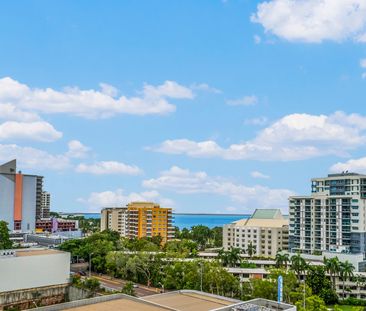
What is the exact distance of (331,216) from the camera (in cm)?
7919

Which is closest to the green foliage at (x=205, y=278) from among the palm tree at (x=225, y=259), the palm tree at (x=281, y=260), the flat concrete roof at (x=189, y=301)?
the palm tree at (x=281, y=260)

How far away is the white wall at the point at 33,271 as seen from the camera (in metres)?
50.7

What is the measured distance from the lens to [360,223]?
7488cm

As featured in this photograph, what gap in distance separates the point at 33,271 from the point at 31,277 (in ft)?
2.50

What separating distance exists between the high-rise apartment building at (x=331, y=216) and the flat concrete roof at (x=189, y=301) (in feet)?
153

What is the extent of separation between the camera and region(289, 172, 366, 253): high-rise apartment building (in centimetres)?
7556

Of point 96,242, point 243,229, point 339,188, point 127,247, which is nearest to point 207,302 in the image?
point 96,242

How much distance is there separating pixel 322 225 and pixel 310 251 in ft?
17.7

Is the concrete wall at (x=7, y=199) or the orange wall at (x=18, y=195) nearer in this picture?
the concrete wall at (x=7, y=199)

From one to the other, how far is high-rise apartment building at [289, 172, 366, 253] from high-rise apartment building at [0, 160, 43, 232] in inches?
2462

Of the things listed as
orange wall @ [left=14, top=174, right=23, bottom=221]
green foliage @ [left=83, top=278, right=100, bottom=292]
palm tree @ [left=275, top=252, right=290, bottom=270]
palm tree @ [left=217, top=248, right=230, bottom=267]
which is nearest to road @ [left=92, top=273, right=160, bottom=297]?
green foliage @ [left=83, top=278, right=100, bottom=292]

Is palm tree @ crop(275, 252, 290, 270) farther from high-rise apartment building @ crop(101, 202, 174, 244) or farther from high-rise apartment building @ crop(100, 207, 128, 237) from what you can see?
high-rise apartment building @ crop(100, 207, 128, 237)

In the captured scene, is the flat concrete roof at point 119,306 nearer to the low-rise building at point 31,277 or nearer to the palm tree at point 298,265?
the low-rise building at point 31,277

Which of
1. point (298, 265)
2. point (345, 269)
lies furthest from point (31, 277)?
point (345, 269)
